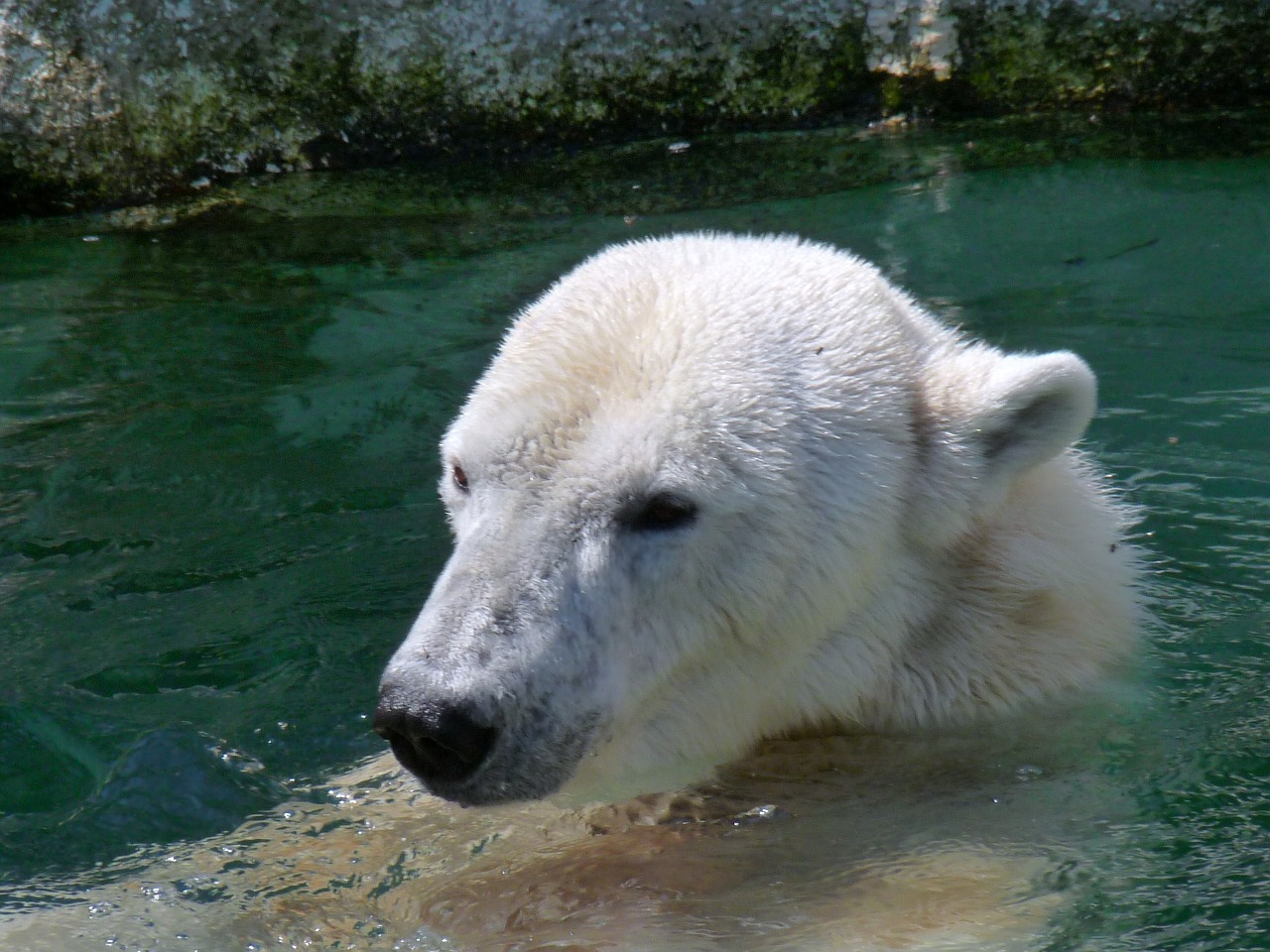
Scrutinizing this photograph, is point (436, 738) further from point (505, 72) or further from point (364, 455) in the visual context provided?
point (505, 72)

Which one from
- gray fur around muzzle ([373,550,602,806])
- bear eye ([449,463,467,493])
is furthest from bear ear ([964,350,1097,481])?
bear eye ([449,463,467,493])

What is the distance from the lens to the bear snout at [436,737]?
9.61 ft

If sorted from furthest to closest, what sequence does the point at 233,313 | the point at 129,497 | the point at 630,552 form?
the point at 233,313 → the point at 129,497 → the point at 630,552

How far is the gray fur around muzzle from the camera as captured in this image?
9.70ft

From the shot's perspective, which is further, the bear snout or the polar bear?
the polar bear

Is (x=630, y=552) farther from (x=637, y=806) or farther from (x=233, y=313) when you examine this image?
(x=233, y=313)

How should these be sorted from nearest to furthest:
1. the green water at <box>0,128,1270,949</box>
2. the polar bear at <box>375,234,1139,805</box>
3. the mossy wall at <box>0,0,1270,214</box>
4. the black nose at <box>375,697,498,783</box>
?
the black nose at <box>375,697,498,783</box>
the polar bear at <box>375,234,1139,805</box>
the green water at <box>0,128,1270,949</box>
the mossy wall at <box>0,0,1270,214</box>

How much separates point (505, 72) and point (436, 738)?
710 cm

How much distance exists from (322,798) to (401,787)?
22cm

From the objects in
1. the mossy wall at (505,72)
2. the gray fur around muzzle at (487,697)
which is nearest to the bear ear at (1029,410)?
the gray fur around muzzle at (487,697)

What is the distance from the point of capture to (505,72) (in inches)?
368

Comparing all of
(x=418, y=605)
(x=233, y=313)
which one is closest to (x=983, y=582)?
(x=418, y=605)

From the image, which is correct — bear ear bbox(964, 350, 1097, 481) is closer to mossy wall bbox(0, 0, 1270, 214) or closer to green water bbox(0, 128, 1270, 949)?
green water bbox(0, 128, 1270, 949)

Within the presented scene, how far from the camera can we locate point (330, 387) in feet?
22.2
